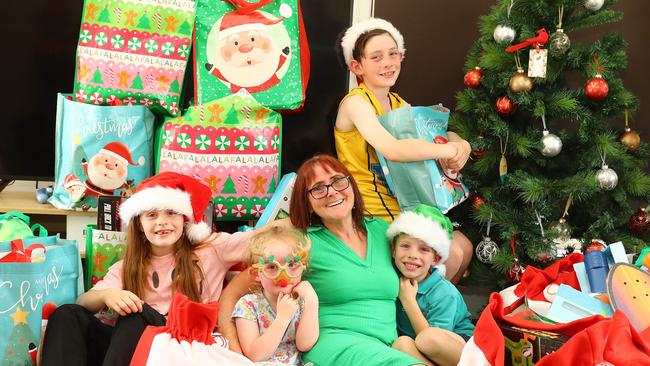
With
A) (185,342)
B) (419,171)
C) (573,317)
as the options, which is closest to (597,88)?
(419,171)

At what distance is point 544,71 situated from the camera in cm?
280

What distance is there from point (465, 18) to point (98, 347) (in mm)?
2452

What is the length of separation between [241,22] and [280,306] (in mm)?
1440

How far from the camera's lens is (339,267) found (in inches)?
91.0

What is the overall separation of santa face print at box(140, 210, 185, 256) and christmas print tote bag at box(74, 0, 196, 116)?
0.76 metres

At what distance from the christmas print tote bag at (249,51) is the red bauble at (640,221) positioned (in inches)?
61.8

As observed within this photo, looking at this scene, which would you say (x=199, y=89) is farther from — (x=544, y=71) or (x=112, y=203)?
(x=544, y=71)

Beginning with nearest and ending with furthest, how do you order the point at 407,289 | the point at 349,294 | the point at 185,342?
the point at 185,342, the point at 349,294, the point at 407,289

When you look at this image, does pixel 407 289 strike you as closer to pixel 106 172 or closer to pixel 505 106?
pixel 505 106

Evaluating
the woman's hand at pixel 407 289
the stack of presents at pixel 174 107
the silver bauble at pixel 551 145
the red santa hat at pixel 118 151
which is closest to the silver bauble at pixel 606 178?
the silver bauble at pixel 551 145

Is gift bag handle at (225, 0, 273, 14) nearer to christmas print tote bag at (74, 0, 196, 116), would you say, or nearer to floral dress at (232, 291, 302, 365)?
christmas print tote bag at (74, 0, 196, 116)

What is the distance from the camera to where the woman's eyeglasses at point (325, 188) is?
2.33 meters

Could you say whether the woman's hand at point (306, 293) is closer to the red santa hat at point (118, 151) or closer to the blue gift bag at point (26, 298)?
the blue gift bag at point (26, 298)

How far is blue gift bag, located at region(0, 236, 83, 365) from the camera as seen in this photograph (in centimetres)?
208
